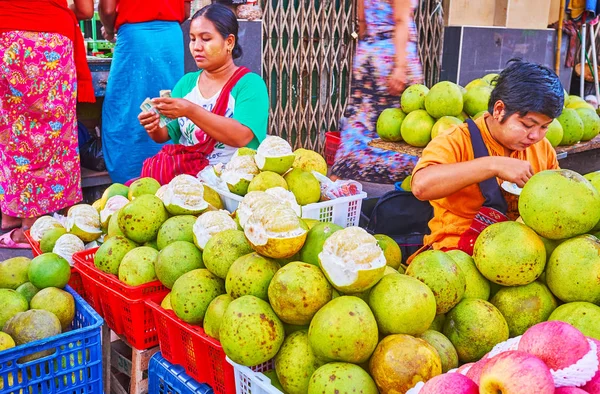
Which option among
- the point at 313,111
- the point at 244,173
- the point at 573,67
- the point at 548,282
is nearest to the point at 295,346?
the point at 548,282

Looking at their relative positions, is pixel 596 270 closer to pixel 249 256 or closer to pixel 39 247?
pixel 249 256

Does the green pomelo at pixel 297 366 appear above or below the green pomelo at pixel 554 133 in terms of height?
below

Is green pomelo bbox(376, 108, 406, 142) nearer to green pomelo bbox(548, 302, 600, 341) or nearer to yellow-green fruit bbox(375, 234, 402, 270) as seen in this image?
yellow-green fruit bbox(375, 234, 402, 270)

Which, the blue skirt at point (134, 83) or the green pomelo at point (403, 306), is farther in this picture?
the blue skirt at point (134, 83)

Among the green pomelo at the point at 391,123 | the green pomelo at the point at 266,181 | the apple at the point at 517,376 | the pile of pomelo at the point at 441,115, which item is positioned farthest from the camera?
the green pomelo at the point at 391,123

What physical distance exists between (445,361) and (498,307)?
0.95ft

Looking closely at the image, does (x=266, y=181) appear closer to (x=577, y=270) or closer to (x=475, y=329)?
(x=475, y=329)

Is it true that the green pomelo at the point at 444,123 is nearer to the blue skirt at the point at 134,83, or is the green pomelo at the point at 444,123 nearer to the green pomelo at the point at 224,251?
the green pomelo at the point at 224,251

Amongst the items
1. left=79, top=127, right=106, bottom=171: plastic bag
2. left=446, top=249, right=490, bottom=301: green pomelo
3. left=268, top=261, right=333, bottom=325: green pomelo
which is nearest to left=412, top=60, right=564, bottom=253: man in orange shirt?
left=446, top=249, right=490, bottom=301: green pomelo

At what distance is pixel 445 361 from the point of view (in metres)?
1.51

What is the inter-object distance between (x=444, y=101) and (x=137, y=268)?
2408 mm

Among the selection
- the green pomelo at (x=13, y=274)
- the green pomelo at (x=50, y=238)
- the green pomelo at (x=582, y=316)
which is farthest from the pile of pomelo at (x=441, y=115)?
the green pomelo at (x=13, y=274)

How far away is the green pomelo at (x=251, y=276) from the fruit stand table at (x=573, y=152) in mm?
2225

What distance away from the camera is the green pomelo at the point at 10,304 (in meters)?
1.95
